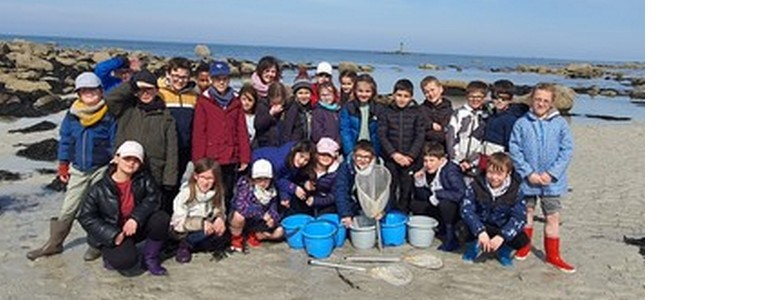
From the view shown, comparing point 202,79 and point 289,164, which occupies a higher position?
point 202,79

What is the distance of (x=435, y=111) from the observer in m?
6.26

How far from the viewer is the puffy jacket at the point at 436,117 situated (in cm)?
615

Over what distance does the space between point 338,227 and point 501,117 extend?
1.98 metres

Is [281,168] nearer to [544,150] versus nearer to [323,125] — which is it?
[323,125]

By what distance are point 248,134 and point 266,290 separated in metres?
1.79

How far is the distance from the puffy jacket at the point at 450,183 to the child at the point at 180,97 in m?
2.53

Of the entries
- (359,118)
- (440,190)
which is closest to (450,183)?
(440,190)

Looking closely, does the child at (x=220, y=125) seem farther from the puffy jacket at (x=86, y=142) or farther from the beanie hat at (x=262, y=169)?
the puffy jacket at (x=86, y=142)

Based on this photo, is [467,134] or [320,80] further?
[320,80]

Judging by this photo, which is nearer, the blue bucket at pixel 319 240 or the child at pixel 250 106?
the blue bucket at pixel 319 240

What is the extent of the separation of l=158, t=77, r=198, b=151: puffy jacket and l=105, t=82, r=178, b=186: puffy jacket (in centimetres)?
23

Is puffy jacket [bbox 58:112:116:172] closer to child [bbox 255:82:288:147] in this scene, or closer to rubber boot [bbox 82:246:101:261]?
rubber boot [bbox 82:246:101:261]

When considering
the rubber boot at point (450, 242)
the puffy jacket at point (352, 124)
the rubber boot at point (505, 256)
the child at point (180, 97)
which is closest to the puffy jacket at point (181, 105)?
the child at point (180, 97)
